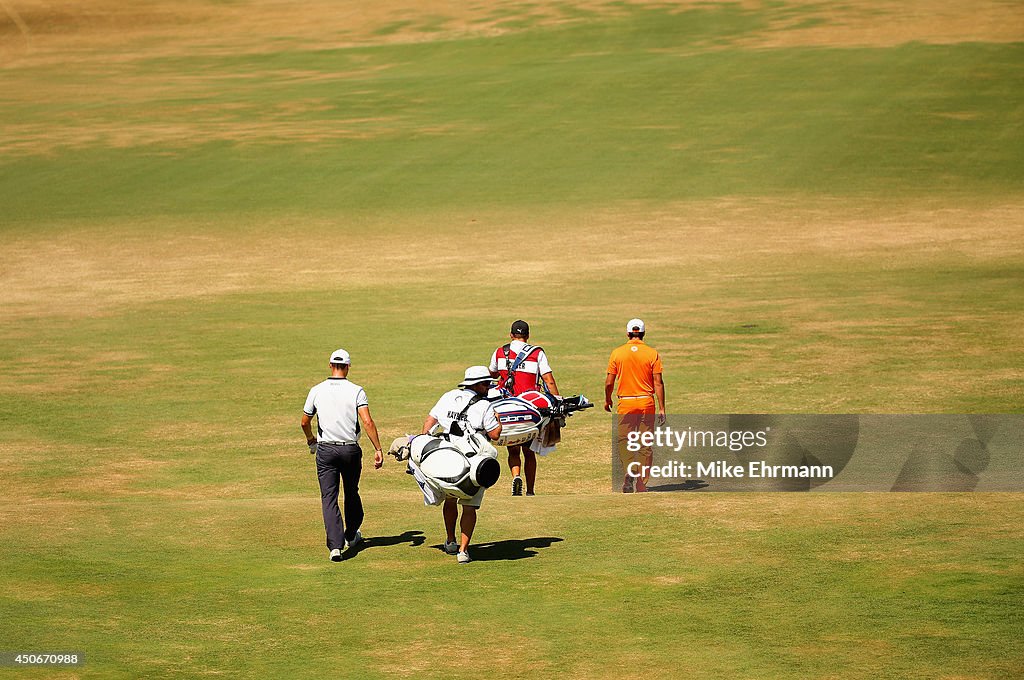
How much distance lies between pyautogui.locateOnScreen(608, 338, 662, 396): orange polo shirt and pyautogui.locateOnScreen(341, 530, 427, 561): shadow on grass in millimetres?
3322

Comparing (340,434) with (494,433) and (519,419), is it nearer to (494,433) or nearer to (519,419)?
(494,433)

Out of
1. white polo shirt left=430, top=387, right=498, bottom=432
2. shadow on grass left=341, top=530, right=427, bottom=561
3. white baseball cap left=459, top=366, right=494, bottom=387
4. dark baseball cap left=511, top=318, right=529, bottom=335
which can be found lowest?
shadow on grass left=341, top=530, right=427, bottom=561

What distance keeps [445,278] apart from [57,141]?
1015 inches

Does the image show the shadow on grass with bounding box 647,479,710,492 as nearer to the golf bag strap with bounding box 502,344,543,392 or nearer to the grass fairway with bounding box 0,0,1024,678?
the grass fairway with bounding box 0,0,1024,678

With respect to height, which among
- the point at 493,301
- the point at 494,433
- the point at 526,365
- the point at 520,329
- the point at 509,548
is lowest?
the point at 509,548

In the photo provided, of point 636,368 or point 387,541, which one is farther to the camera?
point 636,368

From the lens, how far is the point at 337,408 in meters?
13.5

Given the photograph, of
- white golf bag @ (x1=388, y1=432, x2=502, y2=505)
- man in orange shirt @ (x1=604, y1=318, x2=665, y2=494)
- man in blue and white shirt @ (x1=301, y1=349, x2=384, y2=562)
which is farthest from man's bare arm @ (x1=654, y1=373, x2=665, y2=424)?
man in blue and white shirt @ (x1=301, y1=349, x2=384, y2=562)

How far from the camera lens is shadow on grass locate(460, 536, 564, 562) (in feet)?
43.3

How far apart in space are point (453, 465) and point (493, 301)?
1975cm

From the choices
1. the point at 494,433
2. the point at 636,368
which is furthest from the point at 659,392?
the point at 494,433

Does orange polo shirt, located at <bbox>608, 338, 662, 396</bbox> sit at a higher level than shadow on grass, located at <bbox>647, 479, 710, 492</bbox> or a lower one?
higher

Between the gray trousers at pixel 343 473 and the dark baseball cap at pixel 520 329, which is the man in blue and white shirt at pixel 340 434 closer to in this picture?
the gray trousers at pixel 343 473

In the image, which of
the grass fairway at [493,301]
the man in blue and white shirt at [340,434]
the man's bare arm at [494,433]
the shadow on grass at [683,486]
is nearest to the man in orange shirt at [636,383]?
the shadow on grass at [683,486]
